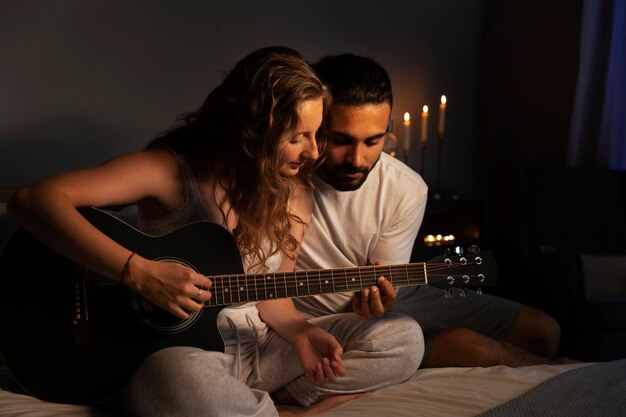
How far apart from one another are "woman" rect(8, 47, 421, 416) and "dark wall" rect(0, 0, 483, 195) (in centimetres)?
132

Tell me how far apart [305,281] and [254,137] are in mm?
340

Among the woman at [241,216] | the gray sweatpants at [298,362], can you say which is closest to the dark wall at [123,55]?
the woman at [241,216]

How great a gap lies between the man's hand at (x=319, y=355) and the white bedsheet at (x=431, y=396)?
0.08m

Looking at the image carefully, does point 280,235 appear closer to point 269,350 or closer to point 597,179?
point 269,350

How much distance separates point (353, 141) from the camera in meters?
1.94

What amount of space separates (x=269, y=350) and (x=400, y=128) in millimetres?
2476

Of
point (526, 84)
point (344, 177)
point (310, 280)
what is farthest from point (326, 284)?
point (526, 84)

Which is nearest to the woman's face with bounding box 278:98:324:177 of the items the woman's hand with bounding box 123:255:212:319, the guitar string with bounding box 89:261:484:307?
the guitar string with bounding box 89:261:484:307

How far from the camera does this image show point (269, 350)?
74.4 inches

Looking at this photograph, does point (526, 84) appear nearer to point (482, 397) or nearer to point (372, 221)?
point (372, 221)

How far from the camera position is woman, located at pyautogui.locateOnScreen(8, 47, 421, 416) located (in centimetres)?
158

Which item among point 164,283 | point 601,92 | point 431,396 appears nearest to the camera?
point 164,283

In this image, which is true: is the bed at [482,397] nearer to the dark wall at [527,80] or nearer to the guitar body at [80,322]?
the guitar body at [80,322]

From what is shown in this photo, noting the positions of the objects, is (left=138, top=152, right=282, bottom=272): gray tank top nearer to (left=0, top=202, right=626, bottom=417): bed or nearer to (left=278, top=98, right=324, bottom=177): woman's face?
(left=278, top=98, right=324, bottom=177): woman's face
